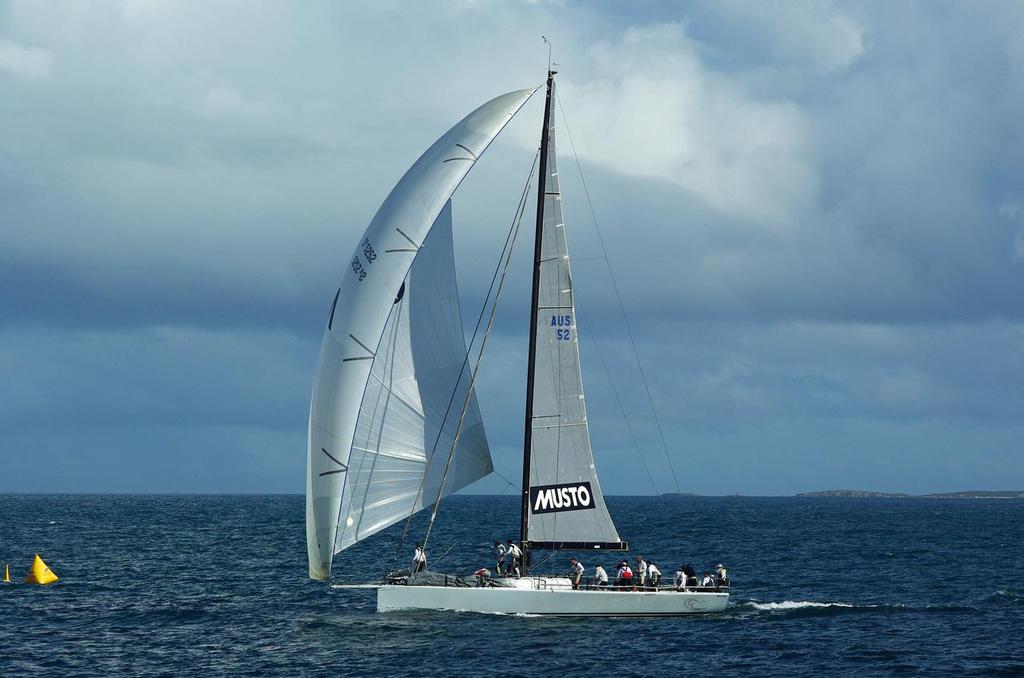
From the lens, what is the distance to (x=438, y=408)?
128 ft

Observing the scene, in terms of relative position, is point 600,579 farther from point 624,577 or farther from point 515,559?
point 515,559

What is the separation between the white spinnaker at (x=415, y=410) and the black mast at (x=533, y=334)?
1.79 m

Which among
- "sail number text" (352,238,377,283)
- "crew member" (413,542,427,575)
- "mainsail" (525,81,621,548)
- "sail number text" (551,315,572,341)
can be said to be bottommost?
"crew member" (413,542,427,575)

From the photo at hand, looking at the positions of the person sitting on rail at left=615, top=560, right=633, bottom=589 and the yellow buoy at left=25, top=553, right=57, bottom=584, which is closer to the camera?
the person sitting on rail at left=615, top=560, right=633, bottom=589

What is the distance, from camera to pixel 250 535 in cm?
9212

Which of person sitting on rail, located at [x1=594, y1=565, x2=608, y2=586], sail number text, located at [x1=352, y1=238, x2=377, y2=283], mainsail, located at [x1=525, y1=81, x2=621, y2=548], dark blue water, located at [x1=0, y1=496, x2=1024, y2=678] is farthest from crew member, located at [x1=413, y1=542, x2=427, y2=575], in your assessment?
sail number text, located at [x1=352, y1=238, x2=377, y2=283]

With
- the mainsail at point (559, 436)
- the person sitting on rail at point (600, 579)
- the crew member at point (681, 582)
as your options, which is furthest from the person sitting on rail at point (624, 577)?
the crew member at point (681, 582)

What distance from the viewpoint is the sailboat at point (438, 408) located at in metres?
37.2

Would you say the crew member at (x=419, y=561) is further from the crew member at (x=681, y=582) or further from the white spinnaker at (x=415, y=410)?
the crew member at (x=681, y=582)

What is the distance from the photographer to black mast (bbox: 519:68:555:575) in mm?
39544

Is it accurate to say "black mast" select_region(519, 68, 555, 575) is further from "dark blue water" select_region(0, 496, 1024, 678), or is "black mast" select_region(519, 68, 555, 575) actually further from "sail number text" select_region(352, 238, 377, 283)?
"sail number text" select_region(352, 238, 377, 283)

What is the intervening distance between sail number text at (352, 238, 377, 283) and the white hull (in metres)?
9.55

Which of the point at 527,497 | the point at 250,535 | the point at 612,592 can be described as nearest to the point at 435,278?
the point at 527,497

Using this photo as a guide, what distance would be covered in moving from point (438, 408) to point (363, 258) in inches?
208
